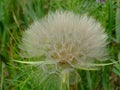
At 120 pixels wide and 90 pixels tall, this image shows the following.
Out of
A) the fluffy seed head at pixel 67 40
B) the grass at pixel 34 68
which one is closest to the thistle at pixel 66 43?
the fluffy seed head at pixel 67 40

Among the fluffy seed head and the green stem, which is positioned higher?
the fluffy seed head

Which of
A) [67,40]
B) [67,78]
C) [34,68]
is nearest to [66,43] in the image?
[67,40]

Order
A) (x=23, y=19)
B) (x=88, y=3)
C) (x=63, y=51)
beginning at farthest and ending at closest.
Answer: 1. (x=23, y=19)
2. (x=88, y=3)
3. (x=63, y=51)

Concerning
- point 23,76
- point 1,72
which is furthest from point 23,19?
point 23,76

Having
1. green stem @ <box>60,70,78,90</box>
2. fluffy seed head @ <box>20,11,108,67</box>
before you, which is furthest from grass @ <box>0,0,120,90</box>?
fluffy seed head @ <box>20,11,108,67</box>

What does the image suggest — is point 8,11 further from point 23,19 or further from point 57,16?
point 57,16

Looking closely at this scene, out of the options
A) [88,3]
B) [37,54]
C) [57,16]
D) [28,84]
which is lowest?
[28,84]

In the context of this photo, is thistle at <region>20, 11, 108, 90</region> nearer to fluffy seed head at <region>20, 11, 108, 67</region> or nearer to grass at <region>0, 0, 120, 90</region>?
fluffy seed head at <region>20, 11, 108, 67</region>

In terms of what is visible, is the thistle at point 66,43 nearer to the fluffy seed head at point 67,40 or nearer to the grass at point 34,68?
the fluffy seed head at point 67,40
